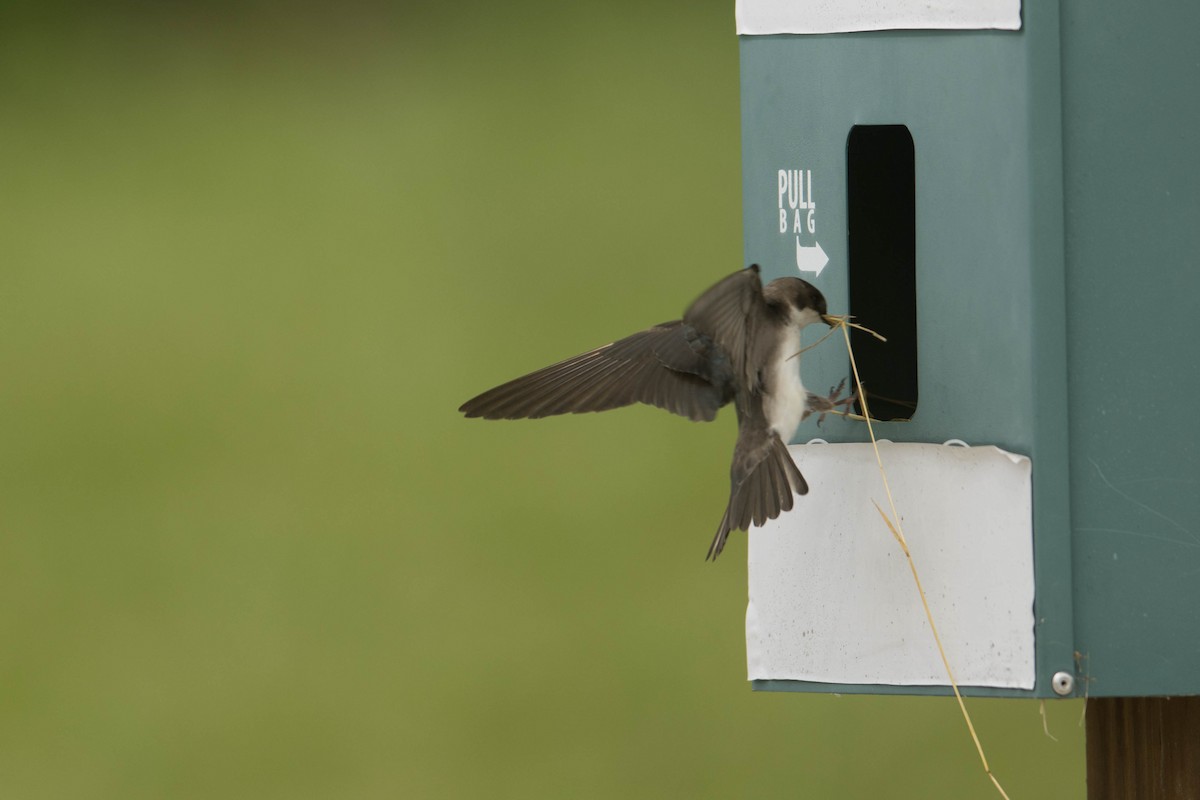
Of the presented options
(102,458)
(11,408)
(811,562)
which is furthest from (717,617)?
(811,562)

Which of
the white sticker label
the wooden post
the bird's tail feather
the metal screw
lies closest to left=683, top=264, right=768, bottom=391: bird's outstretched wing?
the bird's tail feather

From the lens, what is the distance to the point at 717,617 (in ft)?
16.9

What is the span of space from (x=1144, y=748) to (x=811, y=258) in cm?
79

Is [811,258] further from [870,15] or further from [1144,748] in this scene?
[1144,748]

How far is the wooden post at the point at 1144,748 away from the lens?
2209mm

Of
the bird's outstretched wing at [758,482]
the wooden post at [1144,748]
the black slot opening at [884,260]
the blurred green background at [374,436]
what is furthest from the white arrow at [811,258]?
the blurred green background at [374,436]

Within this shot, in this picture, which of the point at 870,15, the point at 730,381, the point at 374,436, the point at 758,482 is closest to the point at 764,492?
the point at 758,482

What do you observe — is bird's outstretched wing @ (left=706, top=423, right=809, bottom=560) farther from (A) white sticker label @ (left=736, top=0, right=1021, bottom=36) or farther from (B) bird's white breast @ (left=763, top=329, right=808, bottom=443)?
(A) white sticker label @ (left=736, top=0, right=1021, bottom=36)

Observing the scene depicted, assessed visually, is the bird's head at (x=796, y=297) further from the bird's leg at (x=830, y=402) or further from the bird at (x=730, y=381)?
the bird's leg at (x=830, y=402)

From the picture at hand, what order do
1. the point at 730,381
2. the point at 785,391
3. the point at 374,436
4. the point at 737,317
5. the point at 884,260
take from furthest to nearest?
the point at 374,436
the point at 884,260
the point at 730,381
the point at 785,391
the point at 737,317

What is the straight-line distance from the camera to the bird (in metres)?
1.96

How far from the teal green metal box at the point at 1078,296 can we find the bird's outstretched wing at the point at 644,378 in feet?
0.93

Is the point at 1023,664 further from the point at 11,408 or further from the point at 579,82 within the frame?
the point at 11,408

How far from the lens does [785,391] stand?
6.81 feet
